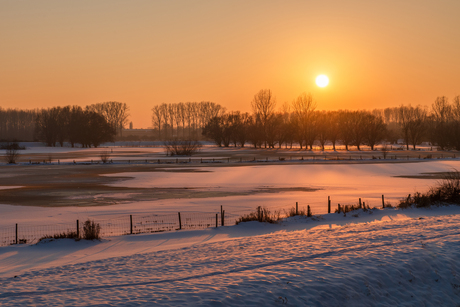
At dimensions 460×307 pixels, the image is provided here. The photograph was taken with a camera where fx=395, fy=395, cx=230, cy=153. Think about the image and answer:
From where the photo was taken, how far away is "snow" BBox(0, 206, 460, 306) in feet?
34.0

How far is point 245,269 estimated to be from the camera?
12250 millimetres

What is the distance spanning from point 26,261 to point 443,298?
13453 mm

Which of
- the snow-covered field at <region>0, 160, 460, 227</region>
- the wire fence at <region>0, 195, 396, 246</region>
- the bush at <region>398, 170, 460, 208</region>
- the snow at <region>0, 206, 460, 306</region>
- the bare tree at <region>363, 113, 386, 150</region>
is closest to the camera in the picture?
the snow at <region>0, 206, 460, 306</region>

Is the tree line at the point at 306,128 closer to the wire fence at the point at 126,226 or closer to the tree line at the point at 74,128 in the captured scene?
the tree line at the point at 74,128

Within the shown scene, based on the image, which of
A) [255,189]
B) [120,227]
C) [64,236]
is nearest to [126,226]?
[120,227]

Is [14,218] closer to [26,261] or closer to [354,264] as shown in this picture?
[26,261]

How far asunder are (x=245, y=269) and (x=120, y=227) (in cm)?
891

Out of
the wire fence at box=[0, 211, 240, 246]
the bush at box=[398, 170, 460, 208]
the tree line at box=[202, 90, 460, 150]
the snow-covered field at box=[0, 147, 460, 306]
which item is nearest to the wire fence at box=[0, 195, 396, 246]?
the wire fence at box=[0, 211, 240, 246]

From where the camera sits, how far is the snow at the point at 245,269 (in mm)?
10359

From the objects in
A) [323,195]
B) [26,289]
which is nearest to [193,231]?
[26,289]

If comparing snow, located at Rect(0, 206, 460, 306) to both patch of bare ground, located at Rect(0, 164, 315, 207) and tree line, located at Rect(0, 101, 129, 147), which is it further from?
tree line, located at Rect(0, 101, 129, 147)

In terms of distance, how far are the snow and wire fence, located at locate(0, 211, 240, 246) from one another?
43.1 inches

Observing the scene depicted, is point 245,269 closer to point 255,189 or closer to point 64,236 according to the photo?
point 64,236

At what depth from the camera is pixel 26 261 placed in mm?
13648
